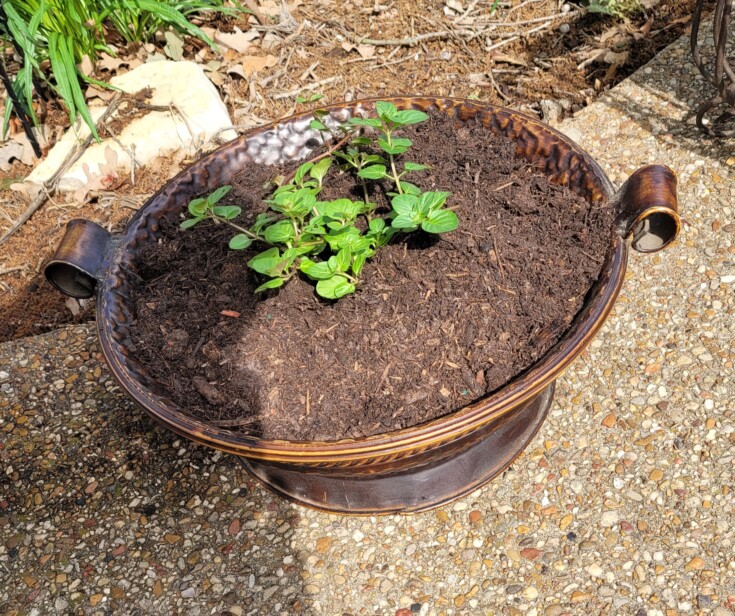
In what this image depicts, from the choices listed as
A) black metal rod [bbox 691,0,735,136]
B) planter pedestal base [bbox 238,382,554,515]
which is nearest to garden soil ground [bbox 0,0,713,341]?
black metal rod [bbox 691,0,735,136]

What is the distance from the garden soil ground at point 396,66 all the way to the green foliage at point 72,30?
0.15 metres

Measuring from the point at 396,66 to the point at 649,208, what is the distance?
2137 mm

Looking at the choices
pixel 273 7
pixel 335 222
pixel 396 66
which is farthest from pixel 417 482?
pixel 273 7

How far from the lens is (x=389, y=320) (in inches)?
64.7

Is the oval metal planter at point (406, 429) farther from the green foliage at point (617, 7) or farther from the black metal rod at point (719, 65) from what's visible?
the green foliage at point (617, 7)

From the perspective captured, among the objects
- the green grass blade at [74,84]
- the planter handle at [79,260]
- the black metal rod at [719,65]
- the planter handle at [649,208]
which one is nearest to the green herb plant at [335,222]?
the planter handle at [79,260]

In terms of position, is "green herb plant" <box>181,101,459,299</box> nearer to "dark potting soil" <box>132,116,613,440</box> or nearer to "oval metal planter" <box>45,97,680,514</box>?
"dark potting soil" <box>132,116,613,440</box>

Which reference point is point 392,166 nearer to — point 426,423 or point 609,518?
point 426,423

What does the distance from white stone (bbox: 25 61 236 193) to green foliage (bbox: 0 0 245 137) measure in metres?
0.16

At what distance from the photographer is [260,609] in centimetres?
180

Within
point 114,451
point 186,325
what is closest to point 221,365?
point 186,325

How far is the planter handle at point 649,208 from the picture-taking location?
1.50m

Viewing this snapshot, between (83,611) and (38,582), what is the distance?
7.0 inches

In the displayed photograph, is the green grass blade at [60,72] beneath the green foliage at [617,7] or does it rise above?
above
